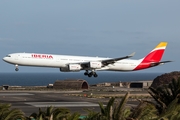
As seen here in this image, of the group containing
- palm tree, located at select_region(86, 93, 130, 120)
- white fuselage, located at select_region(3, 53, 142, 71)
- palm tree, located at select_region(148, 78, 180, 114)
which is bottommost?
palm tree, located at select_region(86, 93, 130, 120)

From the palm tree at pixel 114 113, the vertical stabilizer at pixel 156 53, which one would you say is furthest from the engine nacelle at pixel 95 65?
the palm tree at pixel 114 113

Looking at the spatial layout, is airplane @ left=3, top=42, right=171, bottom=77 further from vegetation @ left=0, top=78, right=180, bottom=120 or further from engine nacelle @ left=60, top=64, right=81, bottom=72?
vegetation @ left=0, top=78, right=180, bottom=120

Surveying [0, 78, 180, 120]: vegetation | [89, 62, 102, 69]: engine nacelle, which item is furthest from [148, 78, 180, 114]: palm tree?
[89, 62, 102, 69]: engine nacelle

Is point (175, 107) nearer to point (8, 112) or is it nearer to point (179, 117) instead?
point (179, 117)

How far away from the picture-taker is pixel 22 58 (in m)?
65.5

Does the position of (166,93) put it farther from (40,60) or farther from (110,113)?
(40,60)

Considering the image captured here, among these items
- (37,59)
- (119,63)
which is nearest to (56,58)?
(37,59)

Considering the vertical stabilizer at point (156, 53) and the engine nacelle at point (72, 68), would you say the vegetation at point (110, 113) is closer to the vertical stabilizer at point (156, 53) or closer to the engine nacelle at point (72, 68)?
the engine nacelle at point (72, 68)

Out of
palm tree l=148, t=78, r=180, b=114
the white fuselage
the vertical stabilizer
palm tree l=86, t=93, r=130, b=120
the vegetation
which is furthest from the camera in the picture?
the vertical stabilizer

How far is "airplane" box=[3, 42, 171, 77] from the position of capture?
65938 millimetres

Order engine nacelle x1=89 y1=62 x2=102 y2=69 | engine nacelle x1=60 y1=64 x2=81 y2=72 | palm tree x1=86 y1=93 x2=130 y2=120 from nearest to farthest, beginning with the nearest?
palm tree x1=86 y1=93 x2=130 y2=120 < engine nacelle x1=60 y1=64 x2=81 y2=72 < engine nacelle x1=89 y1=62 x2=102 y2=69

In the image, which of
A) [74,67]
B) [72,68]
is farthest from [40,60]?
[74,67]

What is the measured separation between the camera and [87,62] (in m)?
70.9

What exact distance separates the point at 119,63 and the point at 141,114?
5968 cm
